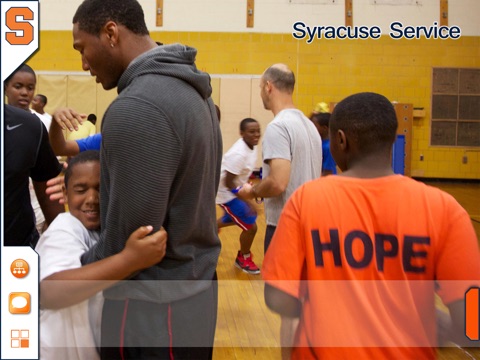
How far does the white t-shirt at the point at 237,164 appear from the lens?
4246mm

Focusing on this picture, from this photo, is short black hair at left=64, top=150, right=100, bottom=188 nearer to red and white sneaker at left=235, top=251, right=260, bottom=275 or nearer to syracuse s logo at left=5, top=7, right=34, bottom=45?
syracuse s logo at left=5, top=7, right=34, bottom=45

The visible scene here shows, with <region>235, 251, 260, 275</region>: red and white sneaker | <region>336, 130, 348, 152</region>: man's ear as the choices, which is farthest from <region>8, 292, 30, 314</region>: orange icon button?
<region>235, 251, 260, 275</region>: red and white sneaker

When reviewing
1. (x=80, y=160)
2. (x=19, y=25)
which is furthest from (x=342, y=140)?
(x=19, y=25)

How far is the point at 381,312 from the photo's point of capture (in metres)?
1.14

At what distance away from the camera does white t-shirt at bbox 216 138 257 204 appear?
425 centimetres

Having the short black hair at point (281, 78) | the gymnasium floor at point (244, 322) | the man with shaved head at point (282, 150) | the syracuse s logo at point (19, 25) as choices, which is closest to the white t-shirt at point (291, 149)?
the man with shaved head at point (282, 150)

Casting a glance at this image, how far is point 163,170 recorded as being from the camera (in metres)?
1.08

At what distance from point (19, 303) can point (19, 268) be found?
82 millimetres

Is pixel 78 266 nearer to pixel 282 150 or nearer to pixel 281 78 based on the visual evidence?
pixel 282 150

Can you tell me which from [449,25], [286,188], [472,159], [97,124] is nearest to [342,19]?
[449,25]

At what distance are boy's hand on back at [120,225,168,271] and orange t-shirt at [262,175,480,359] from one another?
0.35 metres

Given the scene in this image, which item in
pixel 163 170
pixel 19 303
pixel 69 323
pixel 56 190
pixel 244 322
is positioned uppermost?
pixel 163 170

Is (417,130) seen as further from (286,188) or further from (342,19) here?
(286,188)

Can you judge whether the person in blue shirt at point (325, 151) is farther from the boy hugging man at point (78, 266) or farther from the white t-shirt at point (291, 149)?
the boy hugging man at point (78, 266)
